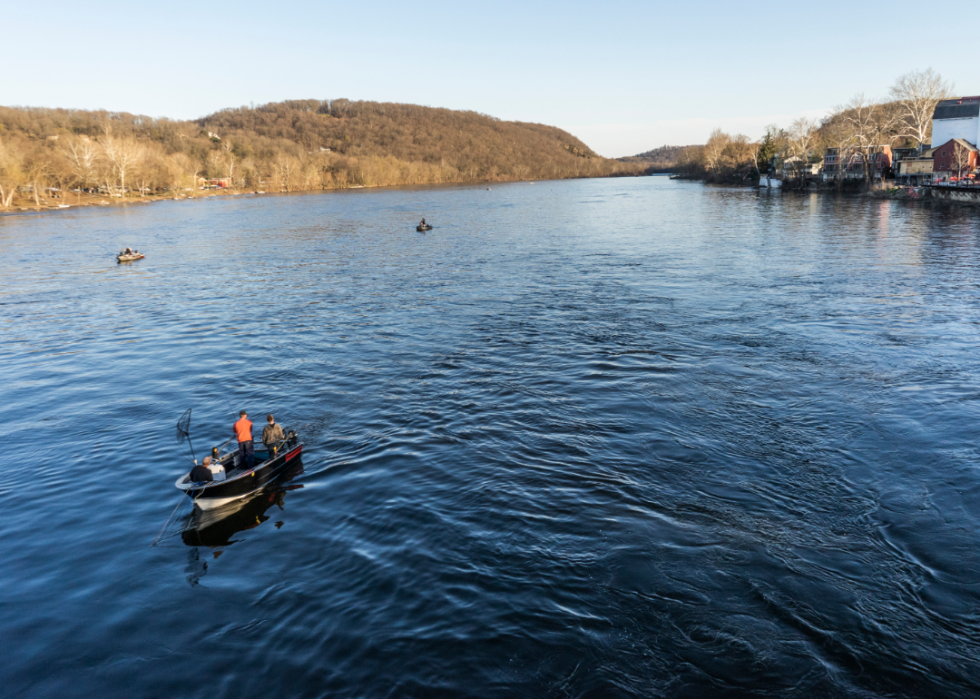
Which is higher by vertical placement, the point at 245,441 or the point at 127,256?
the point at 127,256

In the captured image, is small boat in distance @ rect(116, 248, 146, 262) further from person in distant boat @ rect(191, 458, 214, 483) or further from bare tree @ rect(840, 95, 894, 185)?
bare tree @ rect(840, 95, 894, 185)

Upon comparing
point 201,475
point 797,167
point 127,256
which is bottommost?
point 201,475

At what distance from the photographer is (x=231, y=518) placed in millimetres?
16719

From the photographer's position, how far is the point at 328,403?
23.9 metres

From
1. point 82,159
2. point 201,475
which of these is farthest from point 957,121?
point 82,159

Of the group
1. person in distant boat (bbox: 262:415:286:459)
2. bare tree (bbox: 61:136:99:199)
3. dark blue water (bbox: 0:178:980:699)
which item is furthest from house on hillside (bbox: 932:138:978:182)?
bare tree (bbox: 61:136:99:199)

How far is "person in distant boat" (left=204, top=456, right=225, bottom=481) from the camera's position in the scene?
1631cm

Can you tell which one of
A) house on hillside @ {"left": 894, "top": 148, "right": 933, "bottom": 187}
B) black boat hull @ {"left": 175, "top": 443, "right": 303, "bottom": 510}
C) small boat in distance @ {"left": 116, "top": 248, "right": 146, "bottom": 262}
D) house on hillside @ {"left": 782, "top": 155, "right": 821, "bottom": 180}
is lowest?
black boat hull @ {"left": 175, "top": 443, "right": 303, "bottom": 510}

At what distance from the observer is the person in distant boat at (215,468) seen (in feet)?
53.5

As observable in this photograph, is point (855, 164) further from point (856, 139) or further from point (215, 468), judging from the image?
point (215, 468)

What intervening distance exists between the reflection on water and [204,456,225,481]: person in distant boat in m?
0.93

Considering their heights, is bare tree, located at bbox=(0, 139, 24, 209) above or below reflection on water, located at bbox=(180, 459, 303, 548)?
above

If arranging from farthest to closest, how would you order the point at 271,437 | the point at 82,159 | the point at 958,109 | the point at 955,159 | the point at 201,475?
1. the point at 82,159
2. the point at 958,109
3. the point at 955,159
4. the point at 271,437
5. the point at 201,475

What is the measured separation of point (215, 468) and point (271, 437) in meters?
2.04
